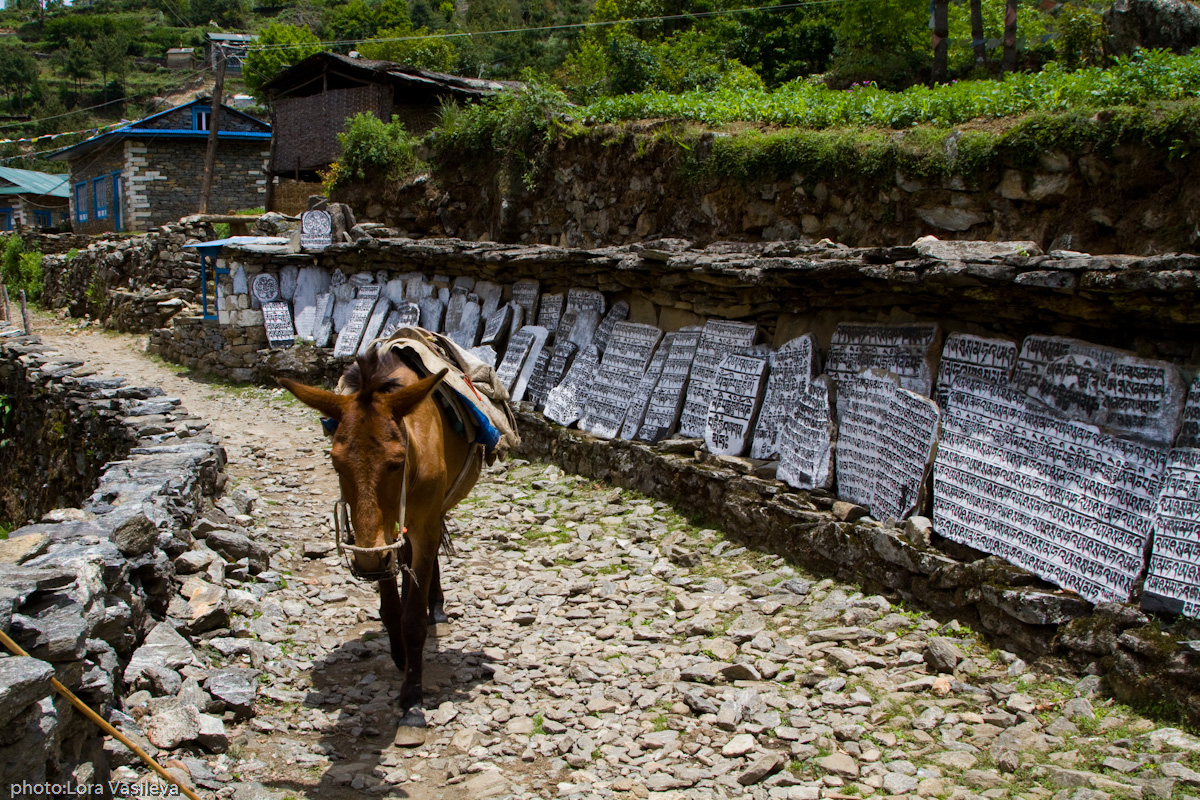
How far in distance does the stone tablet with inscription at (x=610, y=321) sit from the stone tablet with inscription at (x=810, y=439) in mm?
2827

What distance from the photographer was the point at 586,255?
894cm

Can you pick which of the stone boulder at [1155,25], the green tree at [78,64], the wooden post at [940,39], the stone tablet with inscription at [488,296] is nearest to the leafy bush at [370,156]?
the stone tablet with inscription at [488,296]

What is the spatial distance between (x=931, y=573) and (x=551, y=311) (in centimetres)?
597

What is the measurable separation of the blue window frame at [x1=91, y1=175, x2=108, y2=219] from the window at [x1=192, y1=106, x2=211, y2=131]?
154 inches

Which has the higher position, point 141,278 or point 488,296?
point 488,296

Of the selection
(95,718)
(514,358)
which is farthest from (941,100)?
(95,718)

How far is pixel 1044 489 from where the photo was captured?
15.5 feet

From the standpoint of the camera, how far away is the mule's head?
3871 mm

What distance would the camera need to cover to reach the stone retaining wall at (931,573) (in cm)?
393

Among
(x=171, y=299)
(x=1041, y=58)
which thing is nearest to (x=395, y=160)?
(x=171, y=299)

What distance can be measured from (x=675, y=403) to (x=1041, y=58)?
14.2 meters

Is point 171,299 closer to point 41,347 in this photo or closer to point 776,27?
point 41,347

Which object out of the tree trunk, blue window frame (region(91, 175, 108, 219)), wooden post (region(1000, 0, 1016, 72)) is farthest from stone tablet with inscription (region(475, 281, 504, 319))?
blue window frame (region(91, 175, 108, 219))

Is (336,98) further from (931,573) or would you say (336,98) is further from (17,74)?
(17,74)
